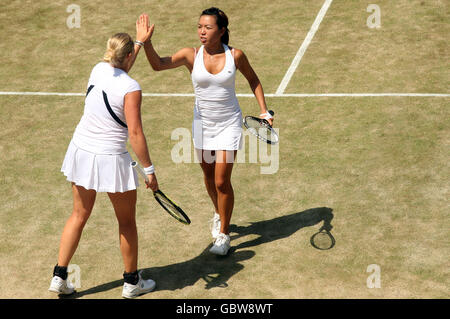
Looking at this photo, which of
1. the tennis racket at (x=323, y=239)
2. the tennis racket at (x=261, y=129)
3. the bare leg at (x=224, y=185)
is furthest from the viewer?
the tennis racket at (x=323, y=239)

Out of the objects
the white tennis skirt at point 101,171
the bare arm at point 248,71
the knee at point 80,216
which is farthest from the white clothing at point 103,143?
the bare arm at point 248,71

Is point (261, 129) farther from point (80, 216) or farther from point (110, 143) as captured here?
point (80, 216)

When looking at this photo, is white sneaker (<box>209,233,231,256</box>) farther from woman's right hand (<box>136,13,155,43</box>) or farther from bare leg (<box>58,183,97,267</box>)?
woman's right hand (<box>136,13,155,43</box>)

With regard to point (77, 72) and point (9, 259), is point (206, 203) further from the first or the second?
point (77, 72)

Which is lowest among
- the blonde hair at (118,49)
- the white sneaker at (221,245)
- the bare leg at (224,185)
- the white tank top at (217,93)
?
the white sneaker at (221,245)

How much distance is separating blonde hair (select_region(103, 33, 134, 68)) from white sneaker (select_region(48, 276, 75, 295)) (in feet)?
6.85

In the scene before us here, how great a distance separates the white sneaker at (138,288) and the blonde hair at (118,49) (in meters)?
2.08

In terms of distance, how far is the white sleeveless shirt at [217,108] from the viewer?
6949 millimetres

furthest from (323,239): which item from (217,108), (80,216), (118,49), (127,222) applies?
(118,49)

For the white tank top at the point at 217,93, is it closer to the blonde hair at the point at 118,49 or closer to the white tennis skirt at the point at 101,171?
the blonde hair at the point at 118,49

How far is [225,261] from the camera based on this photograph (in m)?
7.18

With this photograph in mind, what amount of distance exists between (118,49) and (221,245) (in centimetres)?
244
